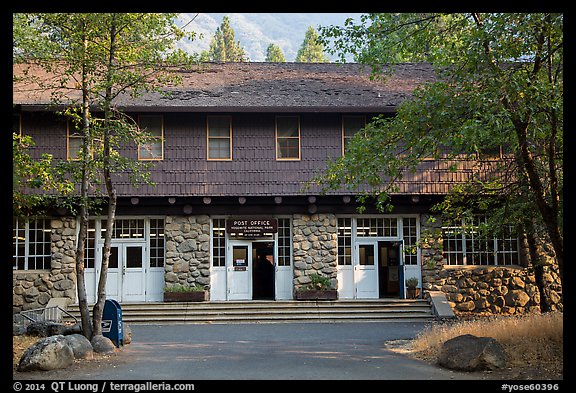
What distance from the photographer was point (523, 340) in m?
11.6

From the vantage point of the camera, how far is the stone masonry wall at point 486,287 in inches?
858

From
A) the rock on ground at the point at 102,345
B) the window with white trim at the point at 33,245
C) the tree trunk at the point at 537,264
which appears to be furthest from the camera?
the window with white trim at the point at 33,245

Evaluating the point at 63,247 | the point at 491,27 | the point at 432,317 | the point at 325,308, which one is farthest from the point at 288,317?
the point at 491,27

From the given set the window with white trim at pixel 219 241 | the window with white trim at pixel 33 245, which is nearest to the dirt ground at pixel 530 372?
the window with white trim at pixel 219 241

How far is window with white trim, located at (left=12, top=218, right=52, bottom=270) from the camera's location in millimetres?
21453

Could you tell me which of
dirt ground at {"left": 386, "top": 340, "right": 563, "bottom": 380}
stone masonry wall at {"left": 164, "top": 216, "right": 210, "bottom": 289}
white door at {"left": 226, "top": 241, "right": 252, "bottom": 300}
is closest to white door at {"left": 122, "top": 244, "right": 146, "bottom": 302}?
stone masonry wall at {"left": 164, "top": 216, "right": 210, "bottom": 289}

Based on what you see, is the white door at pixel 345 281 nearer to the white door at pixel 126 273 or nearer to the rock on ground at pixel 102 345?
the white door at pixel 126 273

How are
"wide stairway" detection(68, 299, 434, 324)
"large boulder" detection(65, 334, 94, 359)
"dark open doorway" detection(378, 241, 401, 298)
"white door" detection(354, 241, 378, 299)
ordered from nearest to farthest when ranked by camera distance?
"large boulder" detection(65, 334, 94, 359) → "wide stairway" detection(68, 299, 434, 324) → "white door" detection(354, 241, 378, 299) → "dark open doorway" detection(378, 241, 401, 298)

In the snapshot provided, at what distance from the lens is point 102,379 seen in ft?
33.7

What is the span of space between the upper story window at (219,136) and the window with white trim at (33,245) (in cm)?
568

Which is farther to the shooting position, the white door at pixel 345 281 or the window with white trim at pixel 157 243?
the white door at pixel 345 281

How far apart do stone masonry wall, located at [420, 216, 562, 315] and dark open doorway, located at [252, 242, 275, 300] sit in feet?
16.4

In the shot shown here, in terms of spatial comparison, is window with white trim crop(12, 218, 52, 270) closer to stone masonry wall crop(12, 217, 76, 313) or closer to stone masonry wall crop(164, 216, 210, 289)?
stone masonry wall crop(12, 217, 76, 313)

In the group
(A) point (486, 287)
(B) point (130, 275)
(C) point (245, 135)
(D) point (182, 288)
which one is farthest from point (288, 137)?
(A) point (486, 287)
